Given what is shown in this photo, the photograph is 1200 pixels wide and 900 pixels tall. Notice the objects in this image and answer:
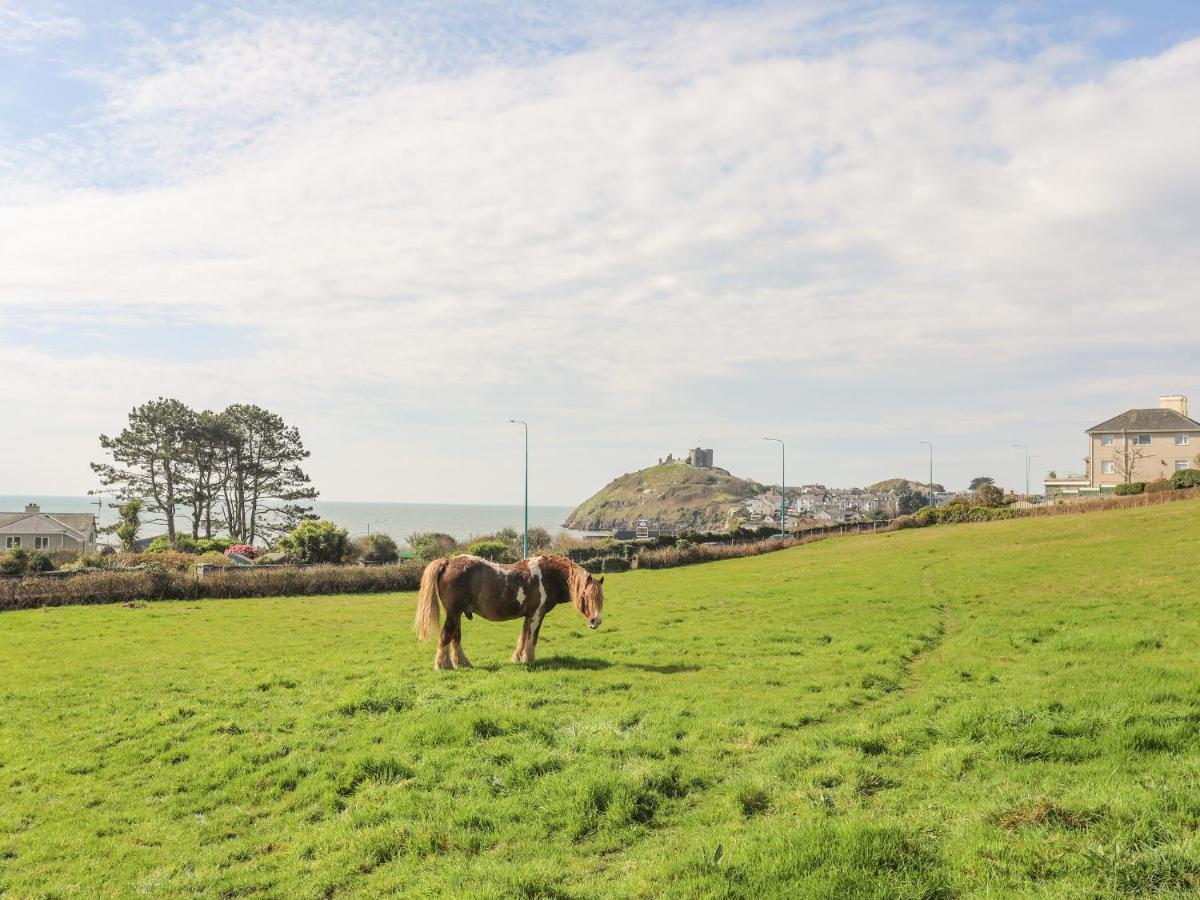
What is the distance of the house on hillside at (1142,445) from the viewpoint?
281ft

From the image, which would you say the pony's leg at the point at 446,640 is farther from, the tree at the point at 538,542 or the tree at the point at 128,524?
the tree at the point at 128,524

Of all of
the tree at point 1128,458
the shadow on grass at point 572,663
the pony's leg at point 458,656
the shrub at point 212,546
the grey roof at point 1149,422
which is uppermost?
the grey roof at point 1149,422

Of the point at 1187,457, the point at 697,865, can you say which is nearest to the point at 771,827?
the point at 697,865

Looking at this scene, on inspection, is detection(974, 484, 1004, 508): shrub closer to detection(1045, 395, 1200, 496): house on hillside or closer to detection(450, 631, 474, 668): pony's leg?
detection(1045, 395, 1200, 496): house on hillside

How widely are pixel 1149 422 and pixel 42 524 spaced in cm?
12487

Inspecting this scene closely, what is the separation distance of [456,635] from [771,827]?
10.4m

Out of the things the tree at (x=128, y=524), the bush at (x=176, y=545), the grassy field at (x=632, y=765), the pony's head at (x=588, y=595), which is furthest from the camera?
the tree at (x=128, y=524)

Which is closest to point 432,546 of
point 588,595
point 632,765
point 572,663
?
point 588,595

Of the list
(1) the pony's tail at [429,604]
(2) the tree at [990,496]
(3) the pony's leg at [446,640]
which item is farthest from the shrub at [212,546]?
(2) the tree at [990,496]

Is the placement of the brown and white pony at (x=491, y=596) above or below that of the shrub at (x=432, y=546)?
above

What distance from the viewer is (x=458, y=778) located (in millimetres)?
10453

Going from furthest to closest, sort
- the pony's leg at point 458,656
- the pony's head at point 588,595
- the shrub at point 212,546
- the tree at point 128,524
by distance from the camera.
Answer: the tree at point 128,524 < the shrub at point 212,546 < the pony's head at point 588,595 < the pony's leg at point 458,656

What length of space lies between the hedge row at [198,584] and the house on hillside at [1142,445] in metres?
75.7

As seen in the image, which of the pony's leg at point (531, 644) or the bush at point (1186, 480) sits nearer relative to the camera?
the pony's leg at point (531, 644)
